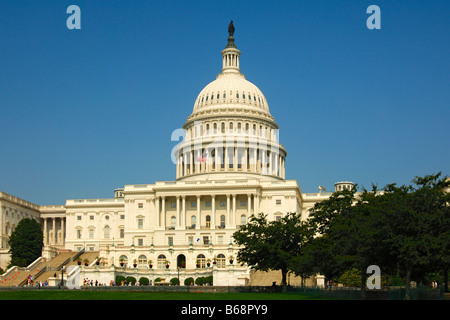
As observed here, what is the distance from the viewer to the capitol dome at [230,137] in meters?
147

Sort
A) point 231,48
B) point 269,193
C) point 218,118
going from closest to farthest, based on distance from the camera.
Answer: point 269,193 → point 218,118 → point 231,48

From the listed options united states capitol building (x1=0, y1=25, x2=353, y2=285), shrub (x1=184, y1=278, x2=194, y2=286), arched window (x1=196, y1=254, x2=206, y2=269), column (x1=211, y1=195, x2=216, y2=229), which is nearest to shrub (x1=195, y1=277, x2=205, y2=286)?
shrub (x1=184, y1=278, x2=194, y2=286)

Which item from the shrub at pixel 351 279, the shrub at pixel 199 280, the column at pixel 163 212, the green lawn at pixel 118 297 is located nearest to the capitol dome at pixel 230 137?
the column at pixel 163 212

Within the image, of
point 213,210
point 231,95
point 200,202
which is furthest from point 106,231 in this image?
point 231,95

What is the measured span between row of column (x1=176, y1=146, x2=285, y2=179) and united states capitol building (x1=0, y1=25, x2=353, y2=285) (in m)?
0.20

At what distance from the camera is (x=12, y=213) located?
14150 centimetres

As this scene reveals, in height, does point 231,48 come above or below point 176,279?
above

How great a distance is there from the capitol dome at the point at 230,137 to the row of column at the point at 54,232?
27.9 m

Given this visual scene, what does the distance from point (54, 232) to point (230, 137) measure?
143 ft

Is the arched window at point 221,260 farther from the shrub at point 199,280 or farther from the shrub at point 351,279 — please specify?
the shrub at point 351,279
